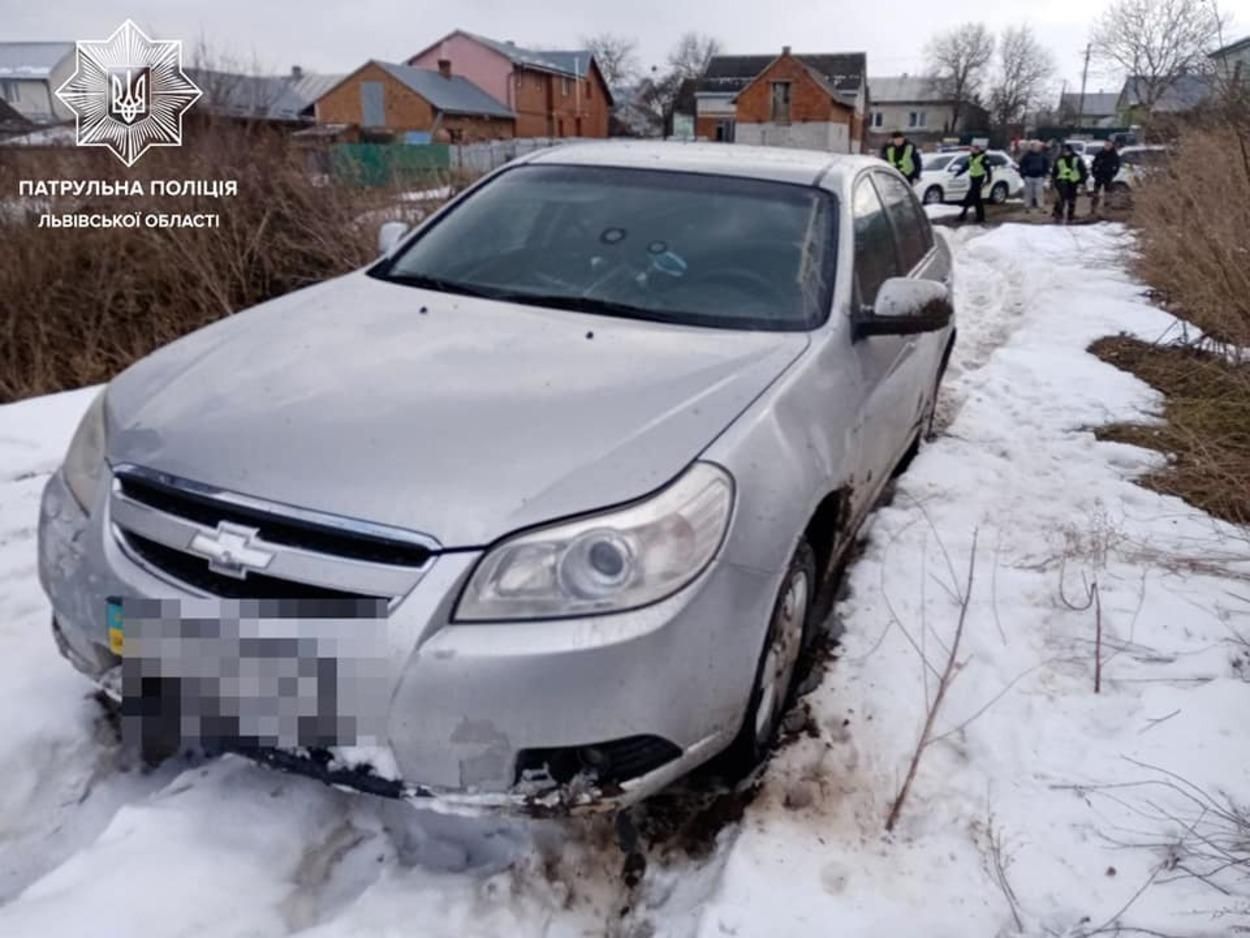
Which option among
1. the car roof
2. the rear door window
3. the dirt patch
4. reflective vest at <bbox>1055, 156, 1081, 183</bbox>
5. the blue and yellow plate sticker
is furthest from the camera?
reflective vest at <bbox>1055, 156, 1081, 183</bbox>

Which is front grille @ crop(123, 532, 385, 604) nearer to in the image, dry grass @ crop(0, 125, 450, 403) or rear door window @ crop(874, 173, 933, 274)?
rear door window @ crop(874, 173, 933, 274)

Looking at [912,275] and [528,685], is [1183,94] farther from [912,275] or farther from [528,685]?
[528,685]

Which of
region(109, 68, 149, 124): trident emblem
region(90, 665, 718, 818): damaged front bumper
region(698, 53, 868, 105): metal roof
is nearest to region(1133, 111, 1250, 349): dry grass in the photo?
region(90, 665, 718, 818): damaged front bumper

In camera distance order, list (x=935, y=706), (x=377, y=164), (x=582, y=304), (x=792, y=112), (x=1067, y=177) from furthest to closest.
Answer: (x=792, y=112), (x=1067, y=177), (x=377, y=164), (x=582, y=304), (x=935, y=706)

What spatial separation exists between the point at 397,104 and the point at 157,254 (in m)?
44.2

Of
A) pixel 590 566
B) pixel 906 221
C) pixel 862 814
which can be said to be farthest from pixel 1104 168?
pixel 590 566

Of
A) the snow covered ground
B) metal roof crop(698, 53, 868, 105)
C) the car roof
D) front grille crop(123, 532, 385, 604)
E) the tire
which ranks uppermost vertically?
metal roof crop(698, 53, 868, 105)

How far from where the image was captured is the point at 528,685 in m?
Result: 1.71

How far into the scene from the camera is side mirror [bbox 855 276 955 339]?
2.85 metres

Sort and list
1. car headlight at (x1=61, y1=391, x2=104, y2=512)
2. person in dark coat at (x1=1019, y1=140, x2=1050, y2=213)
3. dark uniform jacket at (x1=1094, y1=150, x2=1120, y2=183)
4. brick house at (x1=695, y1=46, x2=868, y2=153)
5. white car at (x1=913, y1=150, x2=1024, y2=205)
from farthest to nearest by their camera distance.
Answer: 1. brick house at (x1=695, y1=46, x2=868, y2=153)
2. white car at (x1=913, y1=150, x2=1024, y2=205)
3. person in dark coat at (x1=1019, y1=140, x2=1050, y2=213)
4. dark uniform jacket at (x1=1094, y1=150, x2=1120, y2=183)
5. car headlight at (x1=61, y1=391, x2=104, y2=512)

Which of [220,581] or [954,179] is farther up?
[954,179]

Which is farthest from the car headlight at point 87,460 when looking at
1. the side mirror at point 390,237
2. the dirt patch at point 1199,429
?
the dirt patch at point 1199,429

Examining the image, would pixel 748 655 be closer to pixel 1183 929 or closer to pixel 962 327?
pixel 1183 929

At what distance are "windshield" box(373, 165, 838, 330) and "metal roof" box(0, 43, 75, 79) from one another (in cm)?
6255
